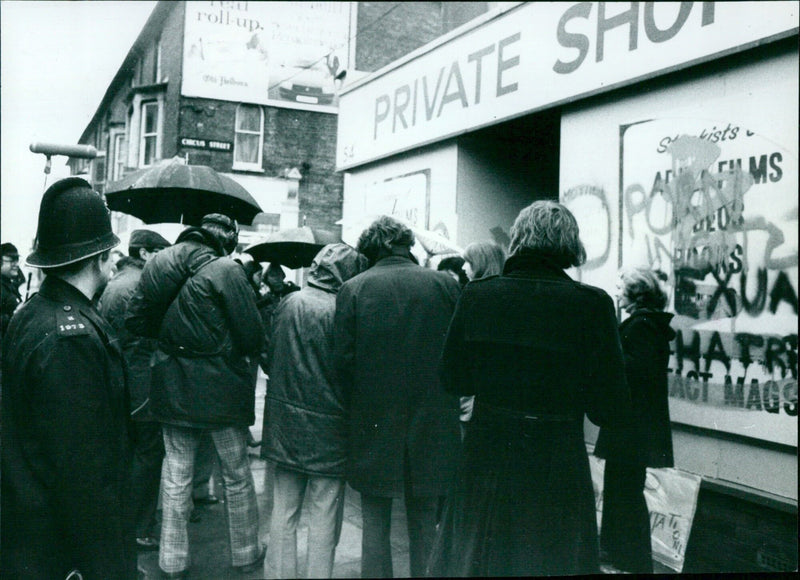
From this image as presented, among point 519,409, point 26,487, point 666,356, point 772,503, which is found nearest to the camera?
point 26,487

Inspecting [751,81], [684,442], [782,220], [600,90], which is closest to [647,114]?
[600,90]

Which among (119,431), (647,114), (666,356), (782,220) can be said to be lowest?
(119,431)

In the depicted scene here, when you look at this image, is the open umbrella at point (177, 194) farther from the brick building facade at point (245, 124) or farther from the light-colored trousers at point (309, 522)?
the light-colored trousers at point (309, 522)

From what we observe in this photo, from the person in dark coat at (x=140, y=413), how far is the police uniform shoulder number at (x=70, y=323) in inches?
61.1

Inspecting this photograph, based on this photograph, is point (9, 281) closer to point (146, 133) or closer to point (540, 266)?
point (146, 133)

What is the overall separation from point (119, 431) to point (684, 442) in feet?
9.65

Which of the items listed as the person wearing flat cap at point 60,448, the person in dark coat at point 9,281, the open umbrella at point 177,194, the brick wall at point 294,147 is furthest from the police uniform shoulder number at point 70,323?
the brick wall at point 294,147

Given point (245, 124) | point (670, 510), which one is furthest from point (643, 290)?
point (245, 124)

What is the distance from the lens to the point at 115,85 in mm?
3721

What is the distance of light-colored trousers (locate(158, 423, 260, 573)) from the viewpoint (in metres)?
3.22

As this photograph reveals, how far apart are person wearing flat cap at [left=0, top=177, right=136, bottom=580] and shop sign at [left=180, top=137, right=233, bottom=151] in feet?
8.98

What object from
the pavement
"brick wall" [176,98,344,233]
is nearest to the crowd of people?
the pavement

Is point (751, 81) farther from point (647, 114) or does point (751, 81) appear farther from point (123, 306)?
point (123, 306)

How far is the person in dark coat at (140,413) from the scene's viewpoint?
145 inches
